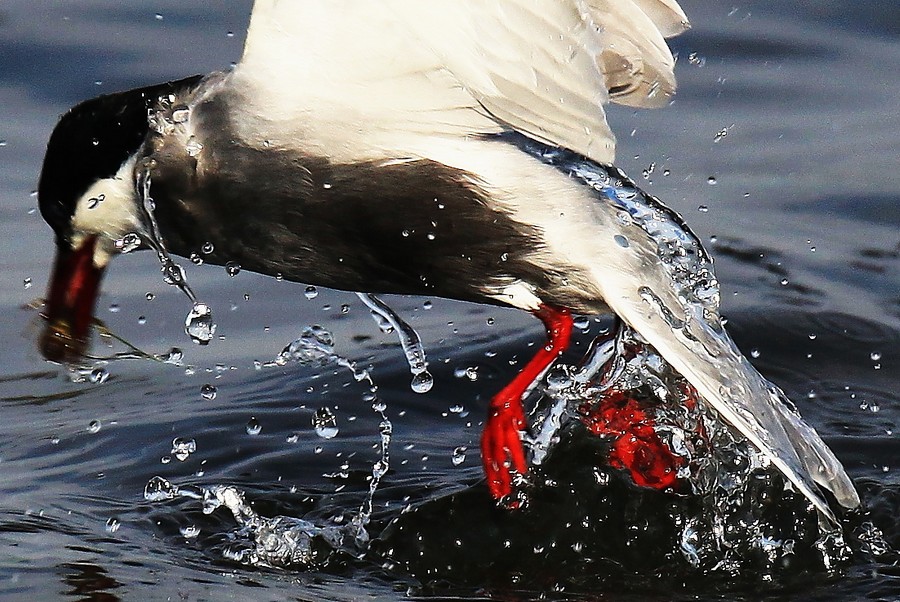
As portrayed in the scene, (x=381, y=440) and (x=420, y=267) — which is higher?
(x=420, y=267)

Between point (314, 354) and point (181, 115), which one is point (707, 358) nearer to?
point (181, 115)

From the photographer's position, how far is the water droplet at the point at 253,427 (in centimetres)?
410

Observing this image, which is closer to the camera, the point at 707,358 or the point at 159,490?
the point at 707,358

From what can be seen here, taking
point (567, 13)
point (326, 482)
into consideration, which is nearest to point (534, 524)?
point (326, 482)

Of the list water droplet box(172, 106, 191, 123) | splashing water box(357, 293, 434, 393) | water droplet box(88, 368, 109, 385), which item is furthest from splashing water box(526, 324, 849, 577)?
water droplet box(88, 368, 109, 385)

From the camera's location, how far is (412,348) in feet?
14.2

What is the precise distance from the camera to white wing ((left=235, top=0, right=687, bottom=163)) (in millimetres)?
3178

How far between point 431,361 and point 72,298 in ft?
3.86

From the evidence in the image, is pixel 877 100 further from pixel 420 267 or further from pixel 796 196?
pixel 420 267

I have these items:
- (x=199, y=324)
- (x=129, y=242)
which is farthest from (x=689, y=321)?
(x=199, y=324)

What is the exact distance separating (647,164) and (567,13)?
2.62 metres

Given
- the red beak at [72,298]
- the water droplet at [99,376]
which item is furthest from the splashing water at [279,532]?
the water droplet at [99,376]

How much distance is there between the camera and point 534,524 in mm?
3547

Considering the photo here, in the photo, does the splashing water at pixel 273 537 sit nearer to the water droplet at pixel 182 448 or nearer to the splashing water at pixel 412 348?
the water droplet at pixel 182 448
